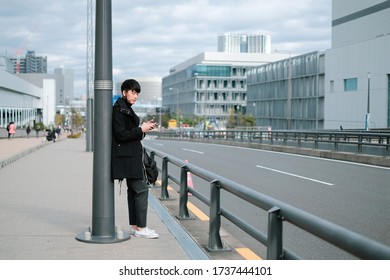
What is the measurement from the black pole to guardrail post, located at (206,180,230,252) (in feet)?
3.56

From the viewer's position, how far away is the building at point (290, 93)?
7743cm

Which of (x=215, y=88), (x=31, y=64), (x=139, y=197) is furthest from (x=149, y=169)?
(x=31, y=64)

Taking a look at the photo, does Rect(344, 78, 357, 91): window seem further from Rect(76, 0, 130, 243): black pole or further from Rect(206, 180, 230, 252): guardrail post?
Rect(76, 0, 130, 243): black pole

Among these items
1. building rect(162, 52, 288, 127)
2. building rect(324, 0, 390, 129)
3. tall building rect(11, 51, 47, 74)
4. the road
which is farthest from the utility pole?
tall building rect(11, 51, 47, 74)

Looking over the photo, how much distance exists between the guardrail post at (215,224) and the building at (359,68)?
5125 cm

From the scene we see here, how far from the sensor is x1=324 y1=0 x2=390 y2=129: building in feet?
195

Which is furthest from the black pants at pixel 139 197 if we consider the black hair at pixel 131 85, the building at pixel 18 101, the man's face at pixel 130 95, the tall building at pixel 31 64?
the tall building at pixel 31 64

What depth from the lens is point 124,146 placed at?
7.19m

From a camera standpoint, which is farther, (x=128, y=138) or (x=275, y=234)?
(x=128, y=138)

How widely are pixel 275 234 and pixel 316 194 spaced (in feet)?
26.8

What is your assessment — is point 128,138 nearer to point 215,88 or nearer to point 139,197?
point 139,197

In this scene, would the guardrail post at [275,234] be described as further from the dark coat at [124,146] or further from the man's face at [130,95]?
the man's face at [130,95]

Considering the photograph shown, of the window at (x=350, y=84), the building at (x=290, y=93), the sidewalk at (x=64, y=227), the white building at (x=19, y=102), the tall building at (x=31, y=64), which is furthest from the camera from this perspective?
the tall building at (x=31, y=64)

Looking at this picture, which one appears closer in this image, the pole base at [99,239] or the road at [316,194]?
the pole base at [99,239]
